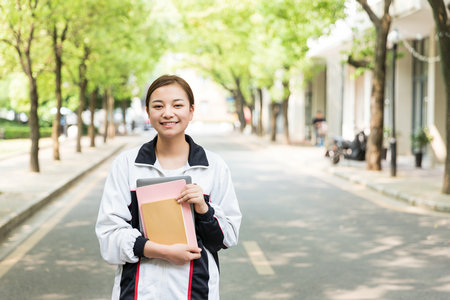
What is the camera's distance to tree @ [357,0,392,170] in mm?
16844

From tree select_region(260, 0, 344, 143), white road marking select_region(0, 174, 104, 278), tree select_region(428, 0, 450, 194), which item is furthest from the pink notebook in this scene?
tree select_region(260, 0, 344, 143)

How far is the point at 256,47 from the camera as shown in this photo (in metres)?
31.4

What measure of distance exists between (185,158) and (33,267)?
460 cm

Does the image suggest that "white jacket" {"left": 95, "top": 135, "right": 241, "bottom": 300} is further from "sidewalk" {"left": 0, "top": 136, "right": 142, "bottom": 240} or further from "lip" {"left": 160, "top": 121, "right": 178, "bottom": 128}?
"sidewalk" {"left": 0, "top": 136, "right": 142, "bottom": 240}

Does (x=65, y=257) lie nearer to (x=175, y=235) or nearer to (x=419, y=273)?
(x=419, y=273)

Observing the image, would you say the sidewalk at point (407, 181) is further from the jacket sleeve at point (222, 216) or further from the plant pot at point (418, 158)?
the jacket sleeve at point (222, 216)

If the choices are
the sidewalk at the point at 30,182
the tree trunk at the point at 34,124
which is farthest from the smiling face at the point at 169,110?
the tree trunk at the point at 34,124

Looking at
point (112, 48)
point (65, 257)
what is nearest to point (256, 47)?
point (112, 48)

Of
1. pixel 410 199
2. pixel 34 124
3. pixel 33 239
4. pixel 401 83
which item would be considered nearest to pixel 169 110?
pixel 33 239

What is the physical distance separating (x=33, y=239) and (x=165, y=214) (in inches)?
247

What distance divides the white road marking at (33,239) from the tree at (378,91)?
27.3 feet

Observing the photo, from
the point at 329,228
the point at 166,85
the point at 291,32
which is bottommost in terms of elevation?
the point at 329,228

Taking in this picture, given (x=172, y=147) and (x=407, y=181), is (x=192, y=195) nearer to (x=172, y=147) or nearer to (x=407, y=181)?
(x=172, y=147)

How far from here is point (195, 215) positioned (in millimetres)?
2703
